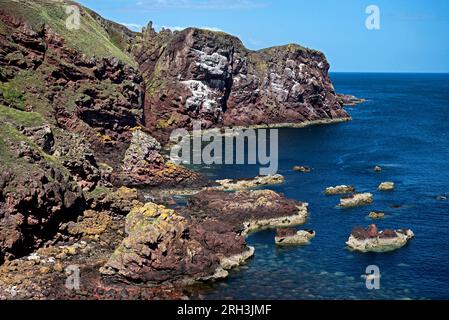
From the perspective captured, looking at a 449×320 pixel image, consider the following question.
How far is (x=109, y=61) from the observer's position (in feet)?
421

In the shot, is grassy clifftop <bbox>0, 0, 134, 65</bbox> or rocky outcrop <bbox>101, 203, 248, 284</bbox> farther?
grassy clifftop <bbox>0, 0, 134, 65</bbox>

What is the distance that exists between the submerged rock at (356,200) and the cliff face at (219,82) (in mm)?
82016

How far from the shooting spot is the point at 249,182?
10169 centimetres

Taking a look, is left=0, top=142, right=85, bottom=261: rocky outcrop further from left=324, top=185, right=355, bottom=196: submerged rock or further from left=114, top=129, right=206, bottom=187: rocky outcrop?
left=324, top=185, right=355, bottom=196: submerged rock

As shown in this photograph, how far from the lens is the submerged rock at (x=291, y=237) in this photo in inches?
2795

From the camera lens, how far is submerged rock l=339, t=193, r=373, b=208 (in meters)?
87.6

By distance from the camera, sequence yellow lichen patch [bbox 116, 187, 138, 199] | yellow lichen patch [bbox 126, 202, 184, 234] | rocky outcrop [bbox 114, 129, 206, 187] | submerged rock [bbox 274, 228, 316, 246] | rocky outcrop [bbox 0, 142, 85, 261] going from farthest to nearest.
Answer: rocky outcrop [bbox 114, 129, 206, 187]
yellow lichen patch [bbox 116, 187, 138, 199]
submerged rock [bbox 274, 228, 316, 246]
yellow lichen patch [bbox 126, 202, 184, 234]
rocky outcrop [bbox 0, 142, 85, 261]

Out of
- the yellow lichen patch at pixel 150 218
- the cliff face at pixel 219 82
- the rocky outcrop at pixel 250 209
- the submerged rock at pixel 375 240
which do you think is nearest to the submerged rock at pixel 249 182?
the rocky outcrop at pixel 250 209

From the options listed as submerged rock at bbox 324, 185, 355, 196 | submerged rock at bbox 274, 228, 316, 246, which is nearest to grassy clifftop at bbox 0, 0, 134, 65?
submerged rock at bbox 324, 185, 355, 196

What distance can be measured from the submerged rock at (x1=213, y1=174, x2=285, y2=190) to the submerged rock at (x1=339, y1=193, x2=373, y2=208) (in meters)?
17.8

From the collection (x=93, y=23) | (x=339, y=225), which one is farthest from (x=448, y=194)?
(x=93, y=23)

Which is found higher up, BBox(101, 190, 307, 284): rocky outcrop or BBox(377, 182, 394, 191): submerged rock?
BBox(377, 182, 394, 191): submerged rock

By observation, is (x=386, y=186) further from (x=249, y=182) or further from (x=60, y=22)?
Answer: (x=60, y=22)

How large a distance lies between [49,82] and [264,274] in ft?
245
